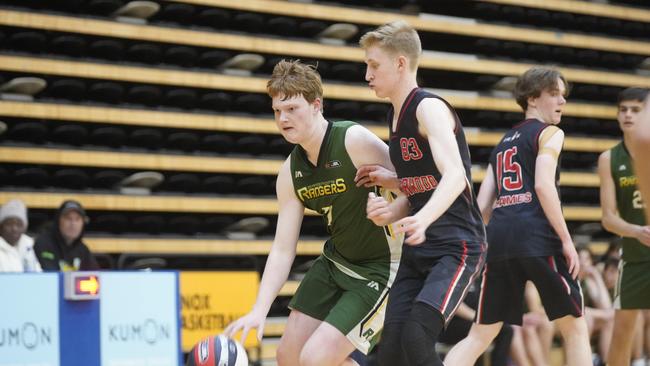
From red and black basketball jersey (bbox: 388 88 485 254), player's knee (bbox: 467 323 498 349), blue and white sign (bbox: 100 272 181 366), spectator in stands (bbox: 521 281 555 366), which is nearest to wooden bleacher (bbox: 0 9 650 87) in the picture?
blue and white sign (bbox: 100 272 181 366)

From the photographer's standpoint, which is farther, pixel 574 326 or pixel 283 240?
pixel 574 326

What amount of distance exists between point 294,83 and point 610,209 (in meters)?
2.60

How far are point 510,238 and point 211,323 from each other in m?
3.37

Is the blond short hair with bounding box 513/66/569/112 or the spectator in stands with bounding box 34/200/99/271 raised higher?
the blond short hair with bounding box 513/66/569/112

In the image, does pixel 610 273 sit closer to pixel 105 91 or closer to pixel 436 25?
pixel 436 25

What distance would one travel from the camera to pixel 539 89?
A: 15.8 ft

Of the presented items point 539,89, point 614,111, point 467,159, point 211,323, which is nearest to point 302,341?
point 467,159

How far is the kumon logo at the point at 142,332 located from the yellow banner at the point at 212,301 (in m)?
1.07

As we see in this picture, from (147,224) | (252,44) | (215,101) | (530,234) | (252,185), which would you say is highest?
(252,44)

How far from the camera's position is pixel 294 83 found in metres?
3.82

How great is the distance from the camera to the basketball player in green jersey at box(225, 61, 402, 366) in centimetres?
384

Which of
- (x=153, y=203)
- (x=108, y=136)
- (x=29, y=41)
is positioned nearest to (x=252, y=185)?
(x=153, y=203)

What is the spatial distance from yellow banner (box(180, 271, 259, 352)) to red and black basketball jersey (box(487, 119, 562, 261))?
125 inches

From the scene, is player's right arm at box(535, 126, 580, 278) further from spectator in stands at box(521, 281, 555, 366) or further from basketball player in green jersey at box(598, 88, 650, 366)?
spectator in stands at box(521, 281, 555, 366)
